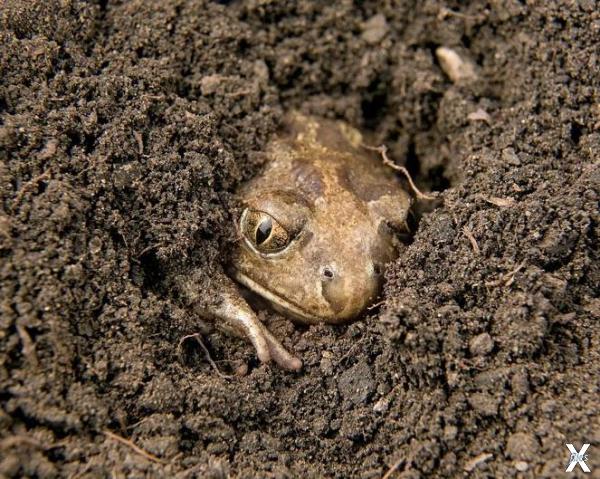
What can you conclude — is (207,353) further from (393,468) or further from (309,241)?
(393,468)

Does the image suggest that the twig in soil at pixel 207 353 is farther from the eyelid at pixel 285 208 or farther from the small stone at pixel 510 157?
the small stone at pixel 510 157

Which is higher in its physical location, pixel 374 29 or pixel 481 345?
pixel 374 29

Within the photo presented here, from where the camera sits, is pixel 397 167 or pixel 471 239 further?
pixel 397 167

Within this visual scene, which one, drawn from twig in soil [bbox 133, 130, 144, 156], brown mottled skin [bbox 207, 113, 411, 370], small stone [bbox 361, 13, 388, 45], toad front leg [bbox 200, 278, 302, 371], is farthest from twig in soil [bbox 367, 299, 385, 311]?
small stone [bbox 361, 13, 388, 45]

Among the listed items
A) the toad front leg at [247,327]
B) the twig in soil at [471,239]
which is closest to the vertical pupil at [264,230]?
the toad front leg at [247,327]

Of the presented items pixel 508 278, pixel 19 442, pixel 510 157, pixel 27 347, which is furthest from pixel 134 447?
pixel 510 157

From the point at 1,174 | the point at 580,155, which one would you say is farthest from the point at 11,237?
the point at 580,155

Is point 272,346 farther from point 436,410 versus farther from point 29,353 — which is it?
point 29,353
